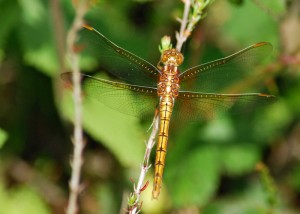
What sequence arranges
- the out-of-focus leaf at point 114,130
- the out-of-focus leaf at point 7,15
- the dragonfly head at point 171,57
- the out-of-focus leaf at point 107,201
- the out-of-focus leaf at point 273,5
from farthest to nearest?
the out-of-focus leaf at point 107,201 < the out-of-focus leaf at point 7,15 < the out-of-focus leaf at point 114,130 < the out-of-focus leaf at point 273,5 < the dragonfly head at point 171,57

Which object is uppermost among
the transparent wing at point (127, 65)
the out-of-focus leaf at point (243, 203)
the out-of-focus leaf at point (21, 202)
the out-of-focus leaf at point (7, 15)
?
the out-of-focus leaf at point (7, 15)

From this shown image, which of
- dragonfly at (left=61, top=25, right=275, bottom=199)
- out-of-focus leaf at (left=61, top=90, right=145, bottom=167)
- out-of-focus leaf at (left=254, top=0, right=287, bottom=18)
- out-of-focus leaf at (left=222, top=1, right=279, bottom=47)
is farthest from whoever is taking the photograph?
out-of-focus leaf at (left=222, top=1, right=279, bottom=47)

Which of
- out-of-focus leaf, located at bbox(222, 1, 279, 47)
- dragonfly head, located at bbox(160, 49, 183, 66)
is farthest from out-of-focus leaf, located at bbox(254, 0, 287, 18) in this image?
out-of-focus leaf, located at bbox(222, 1, 279, 47)

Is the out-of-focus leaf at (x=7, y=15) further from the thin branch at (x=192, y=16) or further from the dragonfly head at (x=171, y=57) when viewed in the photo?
the thin branch at (x=192, y=16)

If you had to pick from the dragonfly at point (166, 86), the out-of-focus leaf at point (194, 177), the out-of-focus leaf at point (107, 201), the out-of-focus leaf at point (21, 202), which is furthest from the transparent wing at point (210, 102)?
the out-of-focus leaf at point (21, 202)

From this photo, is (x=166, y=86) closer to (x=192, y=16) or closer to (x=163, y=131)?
(x=163, y=131)

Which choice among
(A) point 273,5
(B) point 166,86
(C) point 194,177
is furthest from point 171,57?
(C) point 194,177

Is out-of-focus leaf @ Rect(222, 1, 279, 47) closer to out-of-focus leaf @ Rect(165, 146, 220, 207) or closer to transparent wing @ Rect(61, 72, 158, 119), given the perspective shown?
out-of-focus leaf @ Rect(165, 146, 220, 207)
